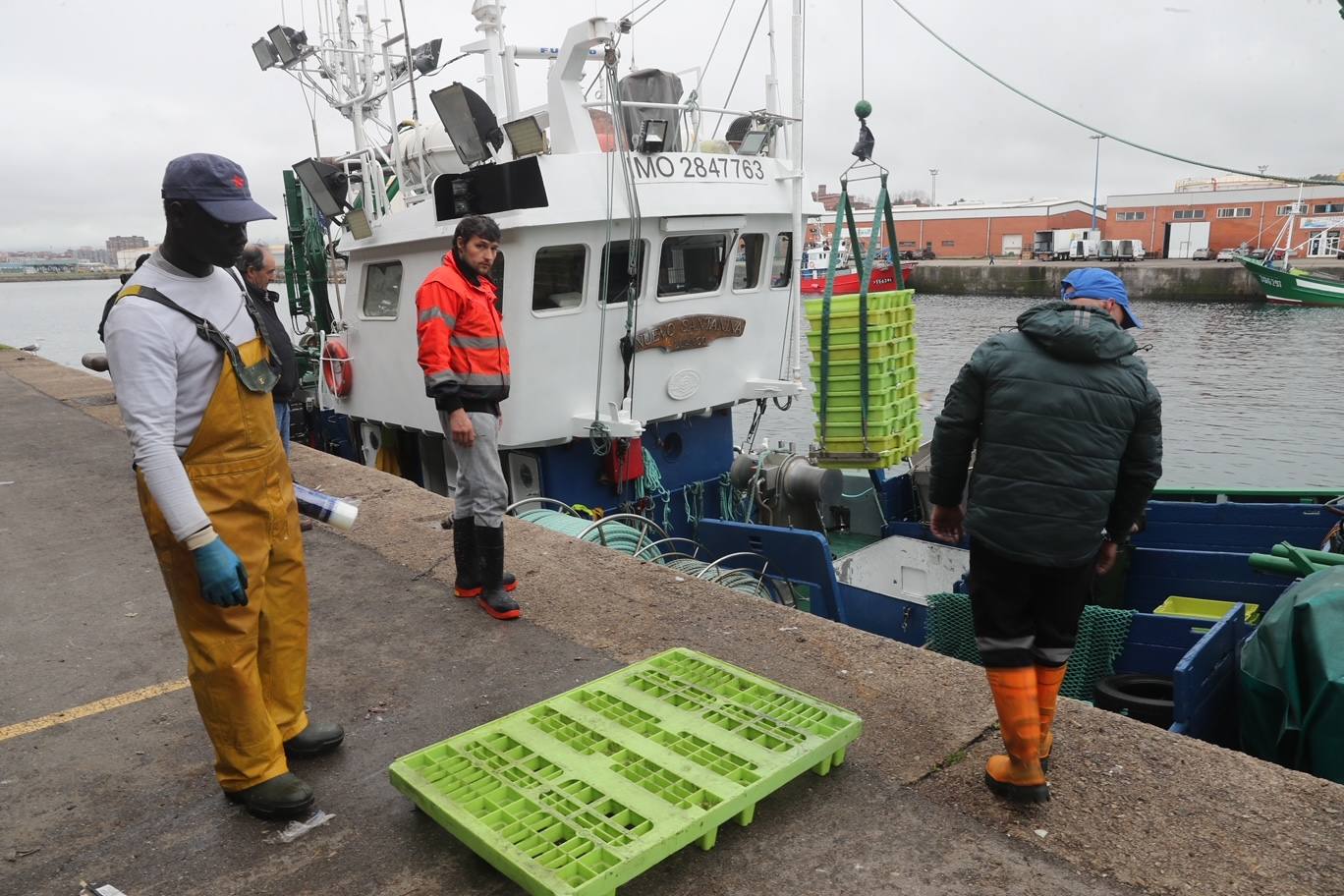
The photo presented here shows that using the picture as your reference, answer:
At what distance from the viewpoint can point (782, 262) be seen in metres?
8.59

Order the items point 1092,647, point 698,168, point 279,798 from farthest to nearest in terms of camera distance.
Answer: point 698,168 < point 1092,647 < point 279,798

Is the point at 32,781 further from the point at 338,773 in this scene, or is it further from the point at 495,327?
the point at 495,327

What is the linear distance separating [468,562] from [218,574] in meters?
2.00

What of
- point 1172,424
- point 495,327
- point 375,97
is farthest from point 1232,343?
point 495,327

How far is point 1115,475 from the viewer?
2.53 metres

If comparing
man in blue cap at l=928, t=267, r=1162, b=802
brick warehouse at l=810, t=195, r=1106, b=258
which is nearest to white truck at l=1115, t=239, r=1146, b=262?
brick warehouse at l=810, t=195, r=1106, b=258

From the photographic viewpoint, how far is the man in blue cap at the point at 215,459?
2.28 meters

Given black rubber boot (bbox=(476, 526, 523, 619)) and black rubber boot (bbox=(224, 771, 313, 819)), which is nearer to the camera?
black rubber boot (bbox=(224, 771, 313, 819))

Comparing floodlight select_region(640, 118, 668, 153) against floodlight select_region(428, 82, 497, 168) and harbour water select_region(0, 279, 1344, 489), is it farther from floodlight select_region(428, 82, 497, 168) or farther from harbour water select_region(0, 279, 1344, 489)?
harbour water select_region(0, 279, 1344, 489)

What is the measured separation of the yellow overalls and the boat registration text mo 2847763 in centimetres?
489

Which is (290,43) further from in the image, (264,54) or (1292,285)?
(1292,285)

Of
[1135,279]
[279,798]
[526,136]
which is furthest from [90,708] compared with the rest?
[1135,279]

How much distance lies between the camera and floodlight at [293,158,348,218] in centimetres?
836

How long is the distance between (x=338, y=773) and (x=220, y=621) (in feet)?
2.38
